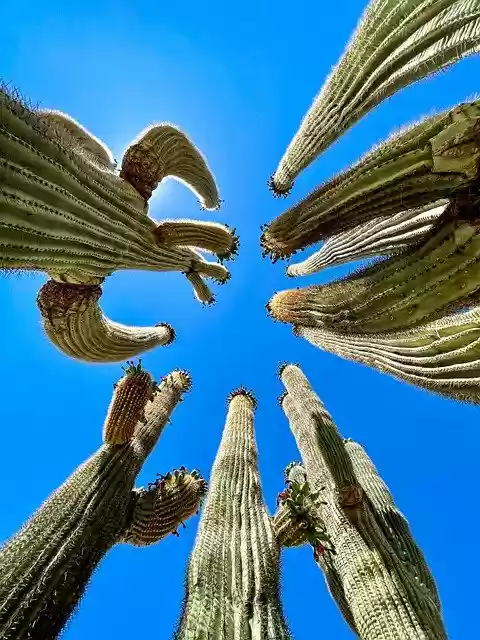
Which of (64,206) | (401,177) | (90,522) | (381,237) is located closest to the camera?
(64,206)

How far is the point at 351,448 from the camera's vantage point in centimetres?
754

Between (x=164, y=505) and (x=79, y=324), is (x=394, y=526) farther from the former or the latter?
(x=79, y=324)

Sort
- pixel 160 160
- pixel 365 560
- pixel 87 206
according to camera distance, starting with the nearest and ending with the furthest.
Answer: pixel 87 206 < pixel 365 560 < pixel 160 160

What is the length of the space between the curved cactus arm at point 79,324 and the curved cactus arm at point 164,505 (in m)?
1.83

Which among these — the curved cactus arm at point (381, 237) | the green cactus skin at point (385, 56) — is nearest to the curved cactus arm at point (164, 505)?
the curved cactus arm at point (381, 237)

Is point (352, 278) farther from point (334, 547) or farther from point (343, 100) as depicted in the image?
point (334, 547)

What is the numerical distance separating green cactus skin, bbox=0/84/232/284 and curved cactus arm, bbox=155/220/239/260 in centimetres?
11

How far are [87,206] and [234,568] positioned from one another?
3.02 meters

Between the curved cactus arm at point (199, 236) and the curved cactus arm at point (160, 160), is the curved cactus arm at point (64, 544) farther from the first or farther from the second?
the curved cactus arm at point (160, 160)

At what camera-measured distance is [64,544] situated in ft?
11.8

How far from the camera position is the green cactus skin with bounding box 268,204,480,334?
3092 millimetres

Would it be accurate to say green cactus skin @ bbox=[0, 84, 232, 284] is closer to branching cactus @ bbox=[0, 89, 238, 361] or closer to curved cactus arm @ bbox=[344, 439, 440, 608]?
branching cactus @ bbox=[0, 89, 238, 361]

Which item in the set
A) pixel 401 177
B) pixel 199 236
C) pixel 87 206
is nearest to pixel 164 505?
pixel 199 236

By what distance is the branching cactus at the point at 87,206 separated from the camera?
218 centimetres
